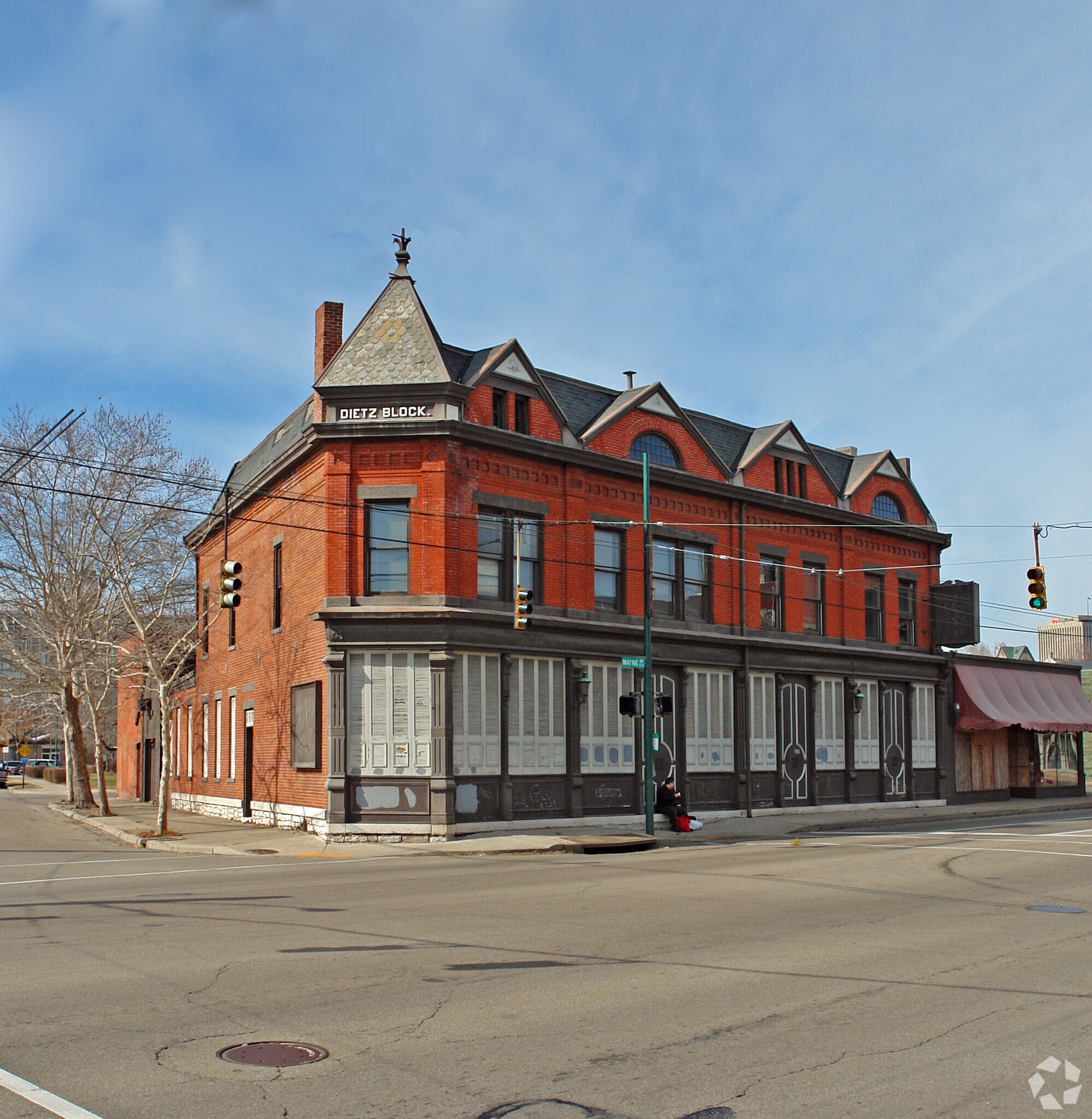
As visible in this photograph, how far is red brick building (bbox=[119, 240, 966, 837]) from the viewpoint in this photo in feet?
80.8

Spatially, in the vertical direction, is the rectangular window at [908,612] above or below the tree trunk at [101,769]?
above

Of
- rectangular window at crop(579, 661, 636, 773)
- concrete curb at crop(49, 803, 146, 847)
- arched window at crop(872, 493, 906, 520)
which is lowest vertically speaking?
concrete curb at crop(49, 803, 146, 847)

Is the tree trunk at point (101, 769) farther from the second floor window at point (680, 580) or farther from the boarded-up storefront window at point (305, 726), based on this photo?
the second floor window at point (680, 580)

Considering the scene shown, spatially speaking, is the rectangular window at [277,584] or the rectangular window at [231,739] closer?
the rectangular window at [277,584]

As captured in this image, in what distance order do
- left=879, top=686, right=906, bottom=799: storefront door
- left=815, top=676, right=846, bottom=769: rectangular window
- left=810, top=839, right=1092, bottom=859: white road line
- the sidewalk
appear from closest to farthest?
1. left=810, top=839, right=1092, bottom=859: white road line
2. the sidewalk
3. left=815, top=676, right=846, bottom=769: rectangular window
4. left=879, top=686, right=906, bottom=799: storefront door

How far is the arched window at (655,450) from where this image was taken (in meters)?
29.8

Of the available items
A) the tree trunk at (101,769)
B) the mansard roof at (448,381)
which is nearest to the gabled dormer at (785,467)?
the mansard roof at (448,381)

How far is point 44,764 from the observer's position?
10600 centimetres

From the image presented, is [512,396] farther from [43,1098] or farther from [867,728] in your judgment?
[43,1098]

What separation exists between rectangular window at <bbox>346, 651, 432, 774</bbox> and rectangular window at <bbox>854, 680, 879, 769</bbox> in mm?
16149

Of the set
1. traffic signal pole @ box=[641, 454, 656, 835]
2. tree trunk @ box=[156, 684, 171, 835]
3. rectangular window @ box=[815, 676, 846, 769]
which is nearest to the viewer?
traffic signal pole @ box=[641, 454, 656, 835]

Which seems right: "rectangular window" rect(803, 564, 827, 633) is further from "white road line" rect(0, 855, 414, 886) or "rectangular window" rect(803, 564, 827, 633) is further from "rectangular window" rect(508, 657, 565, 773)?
"white road line" rect(0, 855, 414, 886)

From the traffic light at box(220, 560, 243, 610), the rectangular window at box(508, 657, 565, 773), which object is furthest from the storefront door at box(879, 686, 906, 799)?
the traffic light at box(220, 560, 243, 610)

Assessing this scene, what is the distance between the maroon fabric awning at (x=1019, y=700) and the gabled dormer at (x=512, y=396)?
18.8 metres
